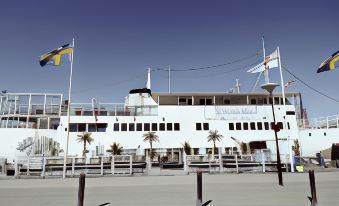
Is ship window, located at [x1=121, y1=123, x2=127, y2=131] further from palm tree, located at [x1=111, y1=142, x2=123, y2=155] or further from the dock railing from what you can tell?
the dock railing

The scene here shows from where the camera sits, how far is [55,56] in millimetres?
19844

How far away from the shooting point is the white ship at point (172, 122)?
3466 centimetres

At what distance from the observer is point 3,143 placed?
31156 mm

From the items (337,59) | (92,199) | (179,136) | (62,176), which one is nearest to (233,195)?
(92,199)

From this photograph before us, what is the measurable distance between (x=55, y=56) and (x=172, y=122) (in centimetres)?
2063

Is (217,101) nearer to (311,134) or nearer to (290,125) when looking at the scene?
(290,125)

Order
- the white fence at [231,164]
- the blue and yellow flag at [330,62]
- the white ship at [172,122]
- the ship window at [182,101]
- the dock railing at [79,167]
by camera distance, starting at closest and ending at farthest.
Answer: the dock railing at [79,167] → the blue and yellow flag at [330,62] → the white fence at [231,164] → the white ship at [172,122] → the ship window at [182,101]

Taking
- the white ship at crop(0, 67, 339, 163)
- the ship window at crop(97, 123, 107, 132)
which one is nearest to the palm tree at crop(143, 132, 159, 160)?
the white ship at crop(0, 67, 339, 163)

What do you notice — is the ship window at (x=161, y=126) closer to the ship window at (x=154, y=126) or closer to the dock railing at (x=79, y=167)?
the ship window at (x=154, y=126)

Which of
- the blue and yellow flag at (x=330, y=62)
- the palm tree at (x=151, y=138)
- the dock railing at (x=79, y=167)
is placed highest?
the blue and yellow flag at (x=330, y=62)

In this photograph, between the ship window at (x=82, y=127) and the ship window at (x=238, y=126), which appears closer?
the ship window at (x=82, y=127)

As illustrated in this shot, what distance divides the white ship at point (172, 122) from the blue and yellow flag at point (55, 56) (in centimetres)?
1644

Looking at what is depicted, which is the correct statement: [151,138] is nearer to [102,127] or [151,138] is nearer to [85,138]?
[102,127]

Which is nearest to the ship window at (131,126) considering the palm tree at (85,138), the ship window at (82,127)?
the palm tree at (85,138)
